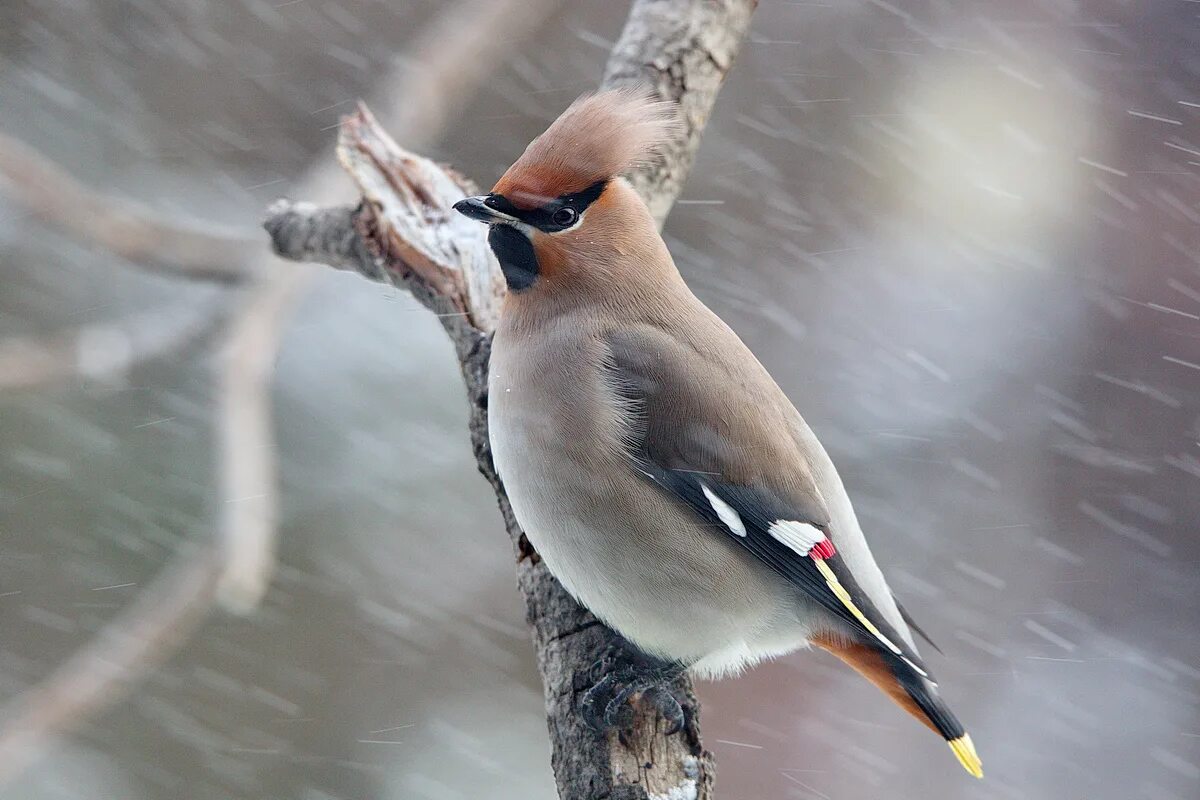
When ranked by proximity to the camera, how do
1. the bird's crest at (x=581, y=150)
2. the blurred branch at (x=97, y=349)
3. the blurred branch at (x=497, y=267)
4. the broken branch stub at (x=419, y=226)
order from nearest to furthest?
the blurred branch at (x=497, y=267) < the bird's crest at (x=581, y=150) < the broken branch stub at (x=419, y=226) < the blurred branch at (x=97, y=349)

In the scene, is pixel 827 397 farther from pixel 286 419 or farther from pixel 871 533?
pixel 286 419

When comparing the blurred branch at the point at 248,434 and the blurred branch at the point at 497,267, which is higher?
the blurred branch at the point at 497,267

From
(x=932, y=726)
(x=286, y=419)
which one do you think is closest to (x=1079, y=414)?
(x=932, y=726)

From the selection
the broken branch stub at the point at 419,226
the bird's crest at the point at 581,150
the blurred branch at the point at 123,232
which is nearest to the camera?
the bird's crest at the point at 581,150

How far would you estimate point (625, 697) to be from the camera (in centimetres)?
238

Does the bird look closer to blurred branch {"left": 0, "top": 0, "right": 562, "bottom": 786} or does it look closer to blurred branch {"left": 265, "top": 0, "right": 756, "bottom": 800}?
blurred branch {"left": 265, "top": 0, "right": 756, "bottom": 800}

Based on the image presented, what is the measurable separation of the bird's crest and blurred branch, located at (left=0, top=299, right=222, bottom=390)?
2.08 meters

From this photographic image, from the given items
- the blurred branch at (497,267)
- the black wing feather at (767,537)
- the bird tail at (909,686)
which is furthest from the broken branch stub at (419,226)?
the bird tail at (909,686)

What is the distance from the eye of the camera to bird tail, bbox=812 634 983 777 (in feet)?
8.28

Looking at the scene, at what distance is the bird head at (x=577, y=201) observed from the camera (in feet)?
8.58

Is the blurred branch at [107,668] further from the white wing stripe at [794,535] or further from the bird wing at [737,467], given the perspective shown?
the white wing stripe at [794,535]

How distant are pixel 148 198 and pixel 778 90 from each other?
3264 mm

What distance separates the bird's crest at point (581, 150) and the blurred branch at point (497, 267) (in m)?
0.51

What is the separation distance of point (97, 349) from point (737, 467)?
261cm
